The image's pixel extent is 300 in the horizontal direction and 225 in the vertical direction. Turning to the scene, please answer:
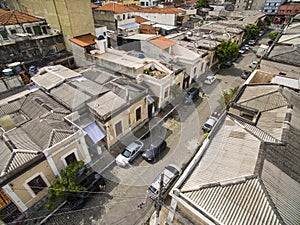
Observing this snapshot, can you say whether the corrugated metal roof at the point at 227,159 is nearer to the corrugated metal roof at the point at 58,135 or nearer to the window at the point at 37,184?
the corrugated metal roof at the point at 58,135

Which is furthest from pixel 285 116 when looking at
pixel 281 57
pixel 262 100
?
pixel 281 57

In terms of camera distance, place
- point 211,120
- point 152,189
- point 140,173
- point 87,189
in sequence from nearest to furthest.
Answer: point 87,189
point 152,189
point 140,173
point 211,120

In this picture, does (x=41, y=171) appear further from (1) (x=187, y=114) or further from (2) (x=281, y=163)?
(1) (x=187, y=114)

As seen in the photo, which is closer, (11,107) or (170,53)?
(11,107)

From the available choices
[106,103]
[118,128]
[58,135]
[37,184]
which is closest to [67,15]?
[106,103]

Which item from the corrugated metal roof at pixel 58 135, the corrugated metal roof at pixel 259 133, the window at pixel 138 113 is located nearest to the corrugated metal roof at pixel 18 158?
the corrugated metal roof at pixel 58 135

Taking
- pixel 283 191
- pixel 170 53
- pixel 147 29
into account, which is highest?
pixel 170 53

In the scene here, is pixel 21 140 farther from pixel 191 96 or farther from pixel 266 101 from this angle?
pixel 266 101
